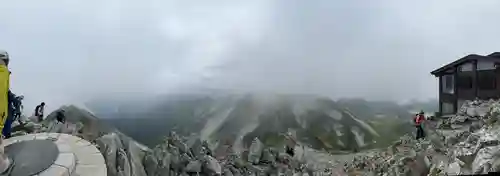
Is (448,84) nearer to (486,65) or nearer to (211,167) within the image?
(486,65)

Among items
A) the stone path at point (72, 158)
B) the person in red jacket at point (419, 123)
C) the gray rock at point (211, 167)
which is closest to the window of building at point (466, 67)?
the person in red jacket at point (419, 123)

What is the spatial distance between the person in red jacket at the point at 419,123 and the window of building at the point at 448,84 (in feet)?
0.67

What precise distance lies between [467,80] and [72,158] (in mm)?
2223

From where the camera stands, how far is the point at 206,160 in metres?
2.56

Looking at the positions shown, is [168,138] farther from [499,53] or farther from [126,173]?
[499,53]

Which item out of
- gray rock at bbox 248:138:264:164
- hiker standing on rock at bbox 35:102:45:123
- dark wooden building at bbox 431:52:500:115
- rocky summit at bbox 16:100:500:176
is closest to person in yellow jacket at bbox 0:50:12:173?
rocky summit at bbox 16:100:500:176

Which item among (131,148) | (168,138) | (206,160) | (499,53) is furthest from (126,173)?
(499,53)

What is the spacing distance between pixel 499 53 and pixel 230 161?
72.0 inches

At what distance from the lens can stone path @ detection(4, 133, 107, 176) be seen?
1573mm

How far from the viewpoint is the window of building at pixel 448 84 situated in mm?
2489

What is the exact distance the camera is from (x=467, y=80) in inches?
A: 94.7

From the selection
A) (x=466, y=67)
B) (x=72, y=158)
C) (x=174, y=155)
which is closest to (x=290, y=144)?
(x=174, y=155)

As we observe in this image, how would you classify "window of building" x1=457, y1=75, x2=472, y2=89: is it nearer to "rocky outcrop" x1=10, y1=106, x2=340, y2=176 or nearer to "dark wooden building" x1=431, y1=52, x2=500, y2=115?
"dark wooden building" x1=431, y1=52, x2=500, y2=115

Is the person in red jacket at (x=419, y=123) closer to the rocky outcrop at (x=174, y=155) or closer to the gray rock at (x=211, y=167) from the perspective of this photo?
the rocky outcrop at (x=174, y=155)
